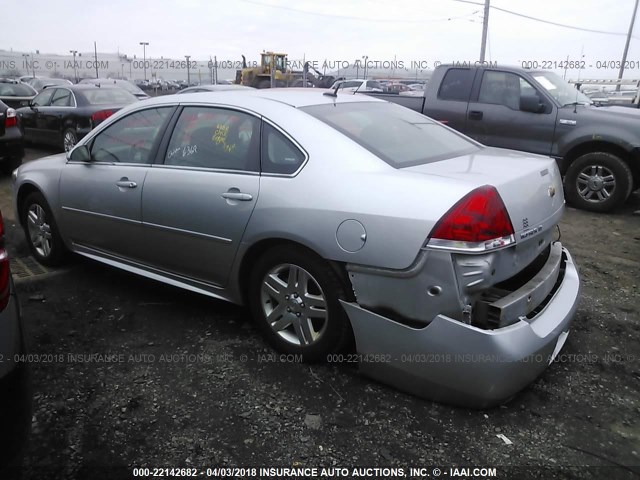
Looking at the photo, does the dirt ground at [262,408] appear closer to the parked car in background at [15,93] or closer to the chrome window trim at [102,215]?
the chrome window trim at [102,215]

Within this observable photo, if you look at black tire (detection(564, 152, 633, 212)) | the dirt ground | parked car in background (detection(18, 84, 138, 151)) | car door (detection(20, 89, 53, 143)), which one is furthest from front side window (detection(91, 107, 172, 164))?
car door (detection(20, 89, 53, 143))

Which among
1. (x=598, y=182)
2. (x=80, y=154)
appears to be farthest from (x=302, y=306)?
(x=598, y=182)

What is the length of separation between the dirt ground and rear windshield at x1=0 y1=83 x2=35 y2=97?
11.9 metres

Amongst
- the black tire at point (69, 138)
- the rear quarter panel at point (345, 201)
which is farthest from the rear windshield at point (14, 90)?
the rear quarter panel at point (345, 201)

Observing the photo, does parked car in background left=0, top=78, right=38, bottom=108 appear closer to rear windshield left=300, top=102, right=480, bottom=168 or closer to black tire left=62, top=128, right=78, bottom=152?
black tire left=62, top=128, right=78, bottom=152

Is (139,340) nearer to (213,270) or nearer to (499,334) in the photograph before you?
(213,270)

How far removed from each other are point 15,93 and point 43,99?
3524 mm

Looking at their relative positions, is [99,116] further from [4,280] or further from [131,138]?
[4,280]

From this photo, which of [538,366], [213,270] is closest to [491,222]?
[538,366]

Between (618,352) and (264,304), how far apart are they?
2204mm

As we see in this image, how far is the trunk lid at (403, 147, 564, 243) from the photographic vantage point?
8.38 ft

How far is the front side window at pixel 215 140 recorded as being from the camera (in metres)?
3.17

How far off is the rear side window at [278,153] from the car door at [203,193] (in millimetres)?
59

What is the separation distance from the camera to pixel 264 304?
312 cm
